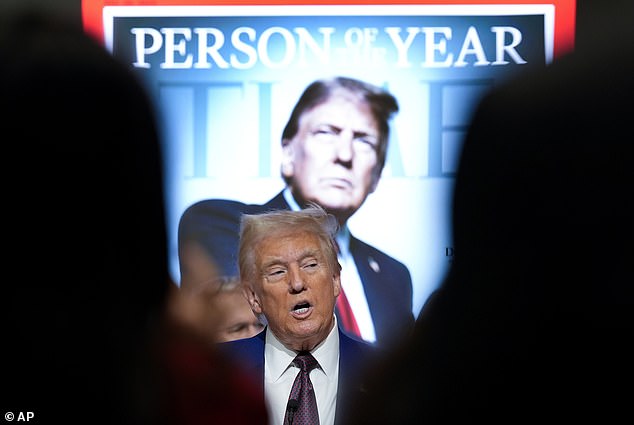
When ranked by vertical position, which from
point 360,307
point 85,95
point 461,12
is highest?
point 461,12

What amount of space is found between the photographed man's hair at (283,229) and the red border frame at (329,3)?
1.42 feet

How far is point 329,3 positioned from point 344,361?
0.73 metres

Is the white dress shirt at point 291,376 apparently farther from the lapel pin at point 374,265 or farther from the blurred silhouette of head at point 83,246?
the blurred silhouette of head at point 83,246

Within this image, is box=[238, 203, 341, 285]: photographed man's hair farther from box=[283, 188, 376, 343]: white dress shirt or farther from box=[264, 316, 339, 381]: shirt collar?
box=[264, 316, 339, 381]: shirt collar

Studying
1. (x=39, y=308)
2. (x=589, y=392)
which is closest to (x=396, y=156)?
(x=589, y=392)

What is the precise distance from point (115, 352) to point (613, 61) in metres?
1.19

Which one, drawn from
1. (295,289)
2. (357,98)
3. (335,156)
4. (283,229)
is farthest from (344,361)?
(357,98)

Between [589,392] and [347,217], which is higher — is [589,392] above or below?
below

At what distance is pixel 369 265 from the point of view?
5.10ft

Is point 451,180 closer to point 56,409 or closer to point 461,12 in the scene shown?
point 461,12

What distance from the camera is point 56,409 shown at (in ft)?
5.12

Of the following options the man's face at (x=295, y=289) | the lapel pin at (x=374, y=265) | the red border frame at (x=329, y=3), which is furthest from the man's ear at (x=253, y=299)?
the red border frame at (x=329, y=3)

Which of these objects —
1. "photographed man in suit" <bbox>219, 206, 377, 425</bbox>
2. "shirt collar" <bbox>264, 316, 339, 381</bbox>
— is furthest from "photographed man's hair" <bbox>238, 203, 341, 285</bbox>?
"shirt collar" <bbox>264, 316, 339, 381</bbox>

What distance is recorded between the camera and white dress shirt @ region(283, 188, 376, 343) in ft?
5.07
